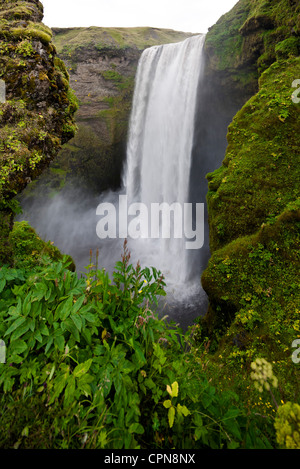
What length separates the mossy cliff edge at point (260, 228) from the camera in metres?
3.78

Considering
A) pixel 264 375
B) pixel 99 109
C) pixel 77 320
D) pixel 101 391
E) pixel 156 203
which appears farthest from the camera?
pixel 99 109

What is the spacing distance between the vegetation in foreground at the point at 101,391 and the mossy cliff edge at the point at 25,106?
336 cm

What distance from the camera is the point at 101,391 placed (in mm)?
1187

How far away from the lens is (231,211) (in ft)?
17.3

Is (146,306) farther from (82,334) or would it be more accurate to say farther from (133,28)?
(133,28)

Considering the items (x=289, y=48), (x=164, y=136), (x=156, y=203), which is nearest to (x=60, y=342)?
(x=289, y=48)

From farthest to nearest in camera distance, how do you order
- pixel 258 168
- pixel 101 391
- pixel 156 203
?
pixel 156 203
pixel 258 168
pixel 101 391

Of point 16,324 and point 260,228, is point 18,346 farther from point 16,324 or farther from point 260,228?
point 260,228

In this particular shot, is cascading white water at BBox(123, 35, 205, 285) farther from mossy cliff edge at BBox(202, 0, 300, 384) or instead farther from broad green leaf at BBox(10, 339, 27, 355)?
broad green leaf at BBox(10, 339, 27, 355)

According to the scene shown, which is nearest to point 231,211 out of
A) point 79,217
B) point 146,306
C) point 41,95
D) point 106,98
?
point 146,306

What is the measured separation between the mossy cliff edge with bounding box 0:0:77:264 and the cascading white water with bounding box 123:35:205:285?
10149 mm

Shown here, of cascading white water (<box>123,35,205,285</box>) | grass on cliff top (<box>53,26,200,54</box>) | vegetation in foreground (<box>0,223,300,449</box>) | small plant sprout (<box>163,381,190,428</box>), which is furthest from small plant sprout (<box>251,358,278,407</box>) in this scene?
grass on cliff top (<box>53,26,200,54</box>)

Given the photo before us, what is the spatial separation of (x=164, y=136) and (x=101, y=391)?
55.7ft

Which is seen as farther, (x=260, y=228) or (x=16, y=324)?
(x=260, y=228)
